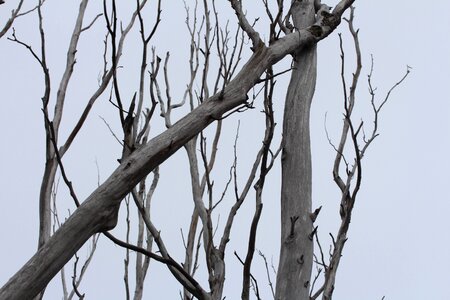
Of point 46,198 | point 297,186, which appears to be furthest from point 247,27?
point 46,198

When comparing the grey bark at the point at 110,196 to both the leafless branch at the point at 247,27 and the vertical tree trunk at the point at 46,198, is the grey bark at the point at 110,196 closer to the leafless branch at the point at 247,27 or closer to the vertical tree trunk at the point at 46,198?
the leafless branch at the point at 247,27

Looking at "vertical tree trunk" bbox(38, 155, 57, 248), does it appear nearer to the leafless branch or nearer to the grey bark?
the grey bark

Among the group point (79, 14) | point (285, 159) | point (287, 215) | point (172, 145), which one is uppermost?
point (79, 14)

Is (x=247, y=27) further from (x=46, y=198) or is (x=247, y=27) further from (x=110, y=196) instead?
(x=110, y=196)

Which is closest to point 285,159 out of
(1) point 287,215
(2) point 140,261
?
(1) point 287,215

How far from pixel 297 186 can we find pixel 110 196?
1003mm

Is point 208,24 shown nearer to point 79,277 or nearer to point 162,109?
point 162,109

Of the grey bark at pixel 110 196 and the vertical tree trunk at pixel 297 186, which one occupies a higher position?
the vertical tree trunk at pixel 297 186

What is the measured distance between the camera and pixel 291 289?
2309mm

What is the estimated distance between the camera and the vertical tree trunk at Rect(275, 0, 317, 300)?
2334mm

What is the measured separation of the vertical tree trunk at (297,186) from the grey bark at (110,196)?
51 cm

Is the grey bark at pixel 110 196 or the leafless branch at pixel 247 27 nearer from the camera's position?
the grey bark at pixel 110 196

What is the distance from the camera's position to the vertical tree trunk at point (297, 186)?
7.66 ft

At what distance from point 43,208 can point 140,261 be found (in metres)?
1.49
